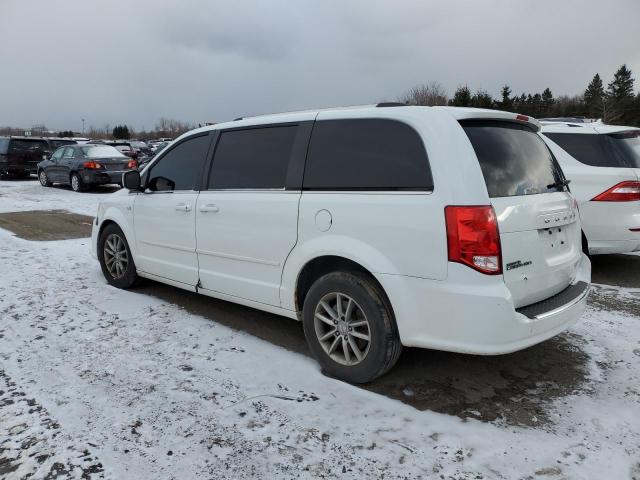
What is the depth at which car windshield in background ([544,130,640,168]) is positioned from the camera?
5.76m

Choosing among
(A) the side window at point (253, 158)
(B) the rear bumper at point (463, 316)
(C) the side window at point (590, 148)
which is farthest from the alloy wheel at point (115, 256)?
(C) the side window at point (590, 148)

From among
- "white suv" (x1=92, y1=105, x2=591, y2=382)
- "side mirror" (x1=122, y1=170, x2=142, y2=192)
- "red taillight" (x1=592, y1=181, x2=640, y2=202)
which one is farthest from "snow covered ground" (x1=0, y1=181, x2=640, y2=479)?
"red taillight" (x1=592, y1=181, x2=640, y2=202)

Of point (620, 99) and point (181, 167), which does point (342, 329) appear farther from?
point (620, 99)

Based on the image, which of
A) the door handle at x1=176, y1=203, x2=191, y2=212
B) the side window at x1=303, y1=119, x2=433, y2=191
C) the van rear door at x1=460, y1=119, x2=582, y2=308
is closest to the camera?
the van rear door at x1=460, y1=119, x2=582, y2=308

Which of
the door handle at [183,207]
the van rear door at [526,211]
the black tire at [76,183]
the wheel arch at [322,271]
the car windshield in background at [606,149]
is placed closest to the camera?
the van rear door at [526,211]

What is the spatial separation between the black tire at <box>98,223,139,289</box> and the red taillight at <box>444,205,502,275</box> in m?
3.79

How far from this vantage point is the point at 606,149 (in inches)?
231

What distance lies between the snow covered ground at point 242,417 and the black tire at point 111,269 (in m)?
0.98

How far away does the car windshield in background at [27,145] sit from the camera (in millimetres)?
21422

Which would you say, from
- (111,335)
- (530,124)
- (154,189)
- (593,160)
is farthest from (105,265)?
(593,160)

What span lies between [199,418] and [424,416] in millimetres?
1328

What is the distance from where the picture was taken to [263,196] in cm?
389

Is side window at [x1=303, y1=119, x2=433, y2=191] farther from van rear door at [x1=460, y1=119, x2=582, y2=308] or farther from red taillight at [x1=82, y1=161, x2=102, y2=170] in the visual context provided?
red taillight at [x1=82, y1=161, x2=102, y2=170]

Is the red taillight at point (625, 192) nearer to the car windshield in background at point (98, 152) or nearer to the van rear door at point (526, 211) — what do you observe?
the van rear door at point (526, 211)
